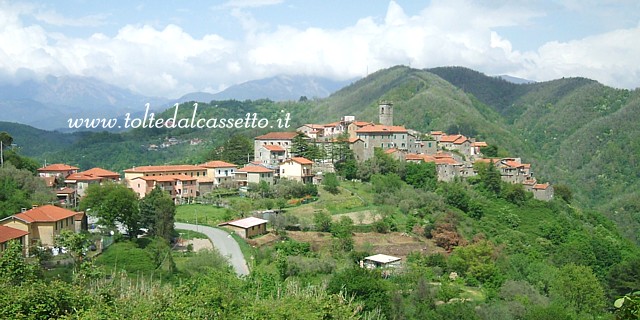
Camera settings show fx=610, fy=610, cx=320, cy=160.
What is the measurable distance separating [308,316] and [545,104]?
433 feet

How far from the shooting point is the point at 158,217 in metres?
28.5

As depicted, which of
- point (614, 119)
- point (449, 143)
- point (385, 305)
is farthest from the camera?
point (614, 119)

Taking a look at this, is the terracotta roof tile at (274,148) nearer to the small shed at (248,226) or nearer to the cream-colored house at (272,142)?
the cream-colored house at (272,142)

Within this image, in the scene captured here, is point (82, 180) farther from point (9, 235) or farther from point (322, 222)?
point (9, 235)

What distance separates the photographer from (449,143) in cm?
5278

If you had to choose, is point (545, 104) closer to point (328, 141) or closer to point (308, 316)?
point (328, 141)

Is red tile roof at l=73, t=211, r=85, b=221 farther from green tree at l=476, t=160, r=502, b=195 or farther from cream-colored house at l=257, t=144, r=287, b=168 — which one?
green tree at l=476, t=160, r=502, b=195

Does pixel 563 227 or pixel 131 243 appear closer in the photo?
pixel 131 243

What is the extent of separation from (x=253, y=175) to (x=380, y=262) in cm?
1371

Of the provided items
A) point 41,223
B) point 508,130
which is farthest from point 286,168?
point 508,130

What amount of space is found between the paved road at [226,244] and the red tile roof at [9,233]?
25.9ft

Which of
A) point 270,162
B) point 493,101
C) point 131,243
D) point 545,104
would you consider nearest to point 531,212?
point 270,162

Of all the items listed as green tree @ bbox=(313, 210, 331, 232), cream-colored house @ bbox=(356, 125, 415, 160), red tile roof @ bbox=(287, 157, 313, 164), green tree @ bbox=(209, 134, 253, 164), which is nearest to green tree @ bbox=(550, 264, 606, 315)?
green tree @ bbox=(313, 210, 331, 232)

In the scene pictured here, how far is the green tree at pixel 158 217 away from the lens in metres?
28.3
